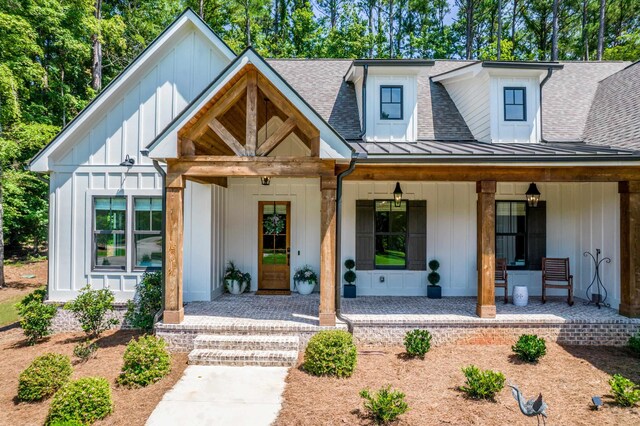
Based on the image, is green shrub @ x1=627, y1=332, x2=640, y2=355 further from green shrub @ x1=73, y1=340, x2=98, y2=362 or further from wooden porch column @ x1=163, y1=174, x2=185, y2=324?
green shrub @ x1=73, y1=340, x2=98, y2=362

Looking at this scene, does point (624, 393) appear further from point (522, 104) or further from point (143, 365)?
point (143, 365)

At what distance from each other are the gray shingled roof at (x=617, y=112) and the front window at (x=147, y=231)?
10.4 metres

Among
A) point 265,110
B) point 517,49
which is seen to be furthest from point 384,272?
point 517,49

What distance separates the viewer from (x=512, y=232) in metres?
9.74

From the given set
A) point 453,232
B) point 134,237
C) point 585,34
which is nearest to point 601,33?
point 585,34

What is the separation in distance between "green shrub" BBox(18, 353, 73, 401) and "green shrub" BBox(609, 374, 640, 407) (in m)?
7.91

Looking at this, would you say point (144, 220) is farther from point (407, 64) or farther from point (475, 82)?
point (475, 82)

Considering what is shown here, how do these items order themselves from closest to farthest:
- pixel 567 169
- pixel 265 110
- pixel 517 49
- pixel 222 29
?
pixel 567 169 → pixel 265 110 → pixel 222 29 → pixel 517 49

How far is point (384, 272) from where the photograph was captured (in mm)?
9672

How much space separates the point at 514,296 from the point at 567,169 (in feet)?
10.1

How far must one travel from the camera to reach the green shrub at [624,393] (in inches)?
196

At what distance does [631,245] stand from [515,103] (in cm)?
409

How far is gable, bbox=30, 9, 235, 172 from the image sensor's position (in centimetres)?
864

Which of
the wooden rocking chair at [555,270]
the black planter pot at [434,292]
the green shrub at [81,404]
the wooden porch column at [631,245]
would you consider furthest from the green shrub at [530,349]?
the green shrub at [81,404]
